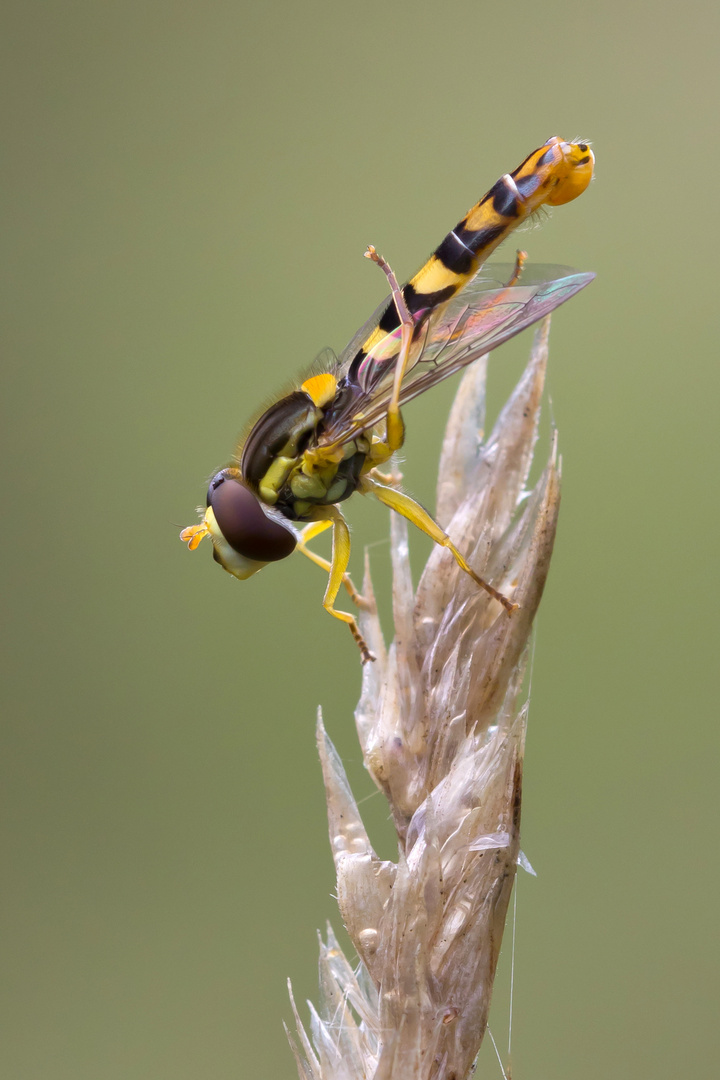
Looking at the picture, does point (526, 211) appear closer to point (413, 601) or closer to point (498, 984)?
point (413, 601)

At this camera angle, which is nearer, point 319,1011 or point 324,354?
point 319,1011

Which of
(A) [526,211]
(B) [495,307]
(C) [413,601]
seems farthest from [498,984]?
(A) [526,211]

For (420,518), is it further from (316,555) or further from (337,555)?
(316,555)

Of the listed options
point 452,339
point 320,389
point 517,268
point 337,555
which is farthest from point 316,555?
point 517,268

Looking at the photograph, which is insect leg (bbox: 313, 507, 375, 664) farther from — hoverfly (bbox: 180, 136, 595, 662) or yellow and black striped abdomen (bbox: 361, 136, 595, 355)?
yellow and black striped abdomen (bbox: 361, 136, 595, 355)

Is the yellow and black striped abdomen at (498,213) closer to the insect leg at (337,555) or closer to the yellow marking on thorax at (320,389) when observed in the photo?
the yellow marking on thorax at (320,389)

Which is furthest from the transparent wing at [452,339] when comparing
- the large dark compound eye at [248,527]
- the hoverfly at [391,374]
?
the large dark compound eye at [248,527]
